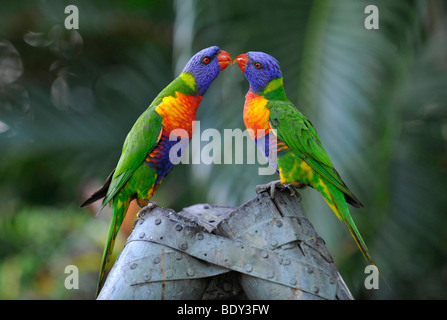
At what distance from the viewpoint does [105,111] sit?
343 centimetres

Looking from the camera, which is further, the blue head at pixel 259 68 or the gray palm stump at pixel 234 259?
the blue head at pixel 259 68

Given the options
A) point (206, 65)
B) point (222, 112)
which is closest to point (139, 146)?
point (206, 65)

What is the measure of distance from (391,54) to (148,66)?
1.89m

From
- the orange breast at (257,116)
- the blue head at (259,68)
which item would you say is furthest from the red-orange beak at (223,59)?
the orange breast at (257,116)

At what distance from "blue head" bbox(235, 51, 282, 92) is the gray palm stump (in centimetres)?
61

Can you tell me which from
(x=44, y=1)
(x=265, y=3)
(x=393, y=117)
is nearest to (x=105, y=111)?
(x=44, y=1)

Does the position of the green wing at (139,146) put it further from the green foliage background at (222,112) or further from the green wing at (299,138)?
the green foliage background at (222,112)

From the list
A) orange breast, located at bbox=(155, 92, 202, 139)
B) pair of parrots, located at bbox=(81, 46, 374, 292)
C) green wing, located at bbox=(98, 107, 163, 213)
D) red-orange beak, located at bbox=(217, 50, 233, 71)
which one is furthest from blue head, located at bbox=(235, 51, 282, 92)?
green wing, located at bbox=(98, 107, 163, 213)

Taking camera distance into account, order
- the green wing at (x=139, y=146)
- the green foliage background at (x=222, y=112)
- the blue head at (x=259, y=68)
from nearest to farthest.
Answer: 1. the green wing at (x=139, y=146)
2. the blue head at (x=259, y=68)
3. the green foliage background at (x=222, y=112)

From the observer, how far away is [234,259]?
1.28 meters

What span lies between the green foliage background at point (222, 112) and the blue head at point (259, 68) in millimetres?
506

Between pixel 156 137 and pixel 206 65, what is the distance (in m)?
0.36

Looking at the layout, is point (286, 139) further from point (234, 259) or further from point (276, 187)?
point (234, 259)

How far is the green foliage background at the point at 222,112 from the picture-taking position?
Result: 2.28 metres
